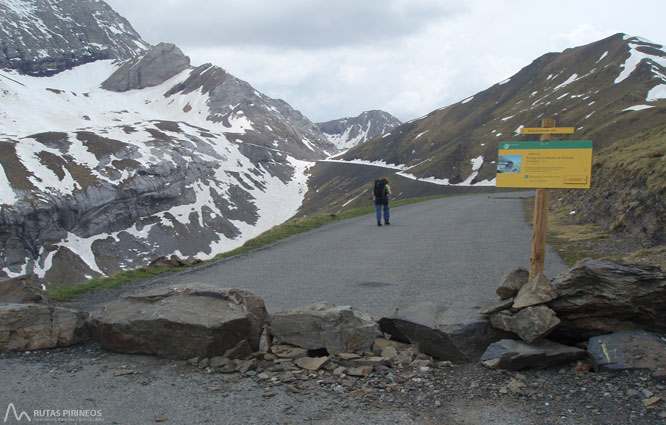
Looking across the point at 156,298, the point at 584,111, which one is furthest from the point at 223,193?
the point at 156,298

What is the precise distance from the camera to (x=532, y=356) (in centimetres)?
590

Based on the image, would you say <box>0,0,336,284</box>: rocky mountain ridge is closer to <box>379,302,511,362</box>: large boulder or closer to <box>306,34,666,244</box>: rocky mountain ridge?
<box>306,34,666,244</box>: rocky mountain ridge

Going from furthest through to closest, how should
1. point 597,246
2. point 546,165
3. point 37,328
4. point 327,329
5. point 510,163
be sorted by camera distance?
point 597,246 → point 510,163 → point 546,165 → point 37,328 → point 327,329

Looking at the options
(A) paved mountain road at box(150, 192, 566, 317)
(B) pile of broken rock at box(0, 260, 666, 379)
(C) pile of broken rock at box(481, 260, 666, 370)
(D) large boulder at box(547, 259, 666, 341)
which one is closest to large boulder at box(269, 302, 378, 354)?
(B) pile of broken rock at box(0, 260, 666, 379)

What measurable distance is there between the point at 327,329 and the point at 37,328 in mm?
4707

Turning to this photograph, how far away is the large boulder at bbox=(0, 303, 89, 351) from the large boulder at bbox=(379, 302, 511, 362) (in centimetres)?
516

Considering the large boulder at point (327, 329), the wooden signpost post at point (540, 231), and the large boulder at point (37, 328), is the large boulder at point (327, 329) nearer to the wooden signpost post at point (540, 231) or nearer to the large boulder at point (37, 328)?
the wooden signpost post at point (540, 231)

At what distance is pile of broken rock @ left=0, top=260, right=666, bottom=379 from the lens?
600cm

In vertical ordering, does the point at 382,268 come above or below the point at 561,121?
below

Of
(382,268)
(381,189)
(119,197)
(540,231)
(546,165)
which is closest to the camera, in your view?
(546,165)

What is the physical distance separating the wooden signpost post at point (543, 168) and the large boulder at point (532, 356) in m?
1.87

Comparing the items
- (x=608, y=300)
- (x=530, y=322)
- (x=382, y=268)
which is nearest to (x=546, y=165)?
(x=608, y=300)

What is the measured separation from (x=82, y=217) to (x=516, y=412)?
12798cm

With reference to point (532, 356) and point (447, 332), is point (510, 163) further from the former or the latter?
point (532, 356)
